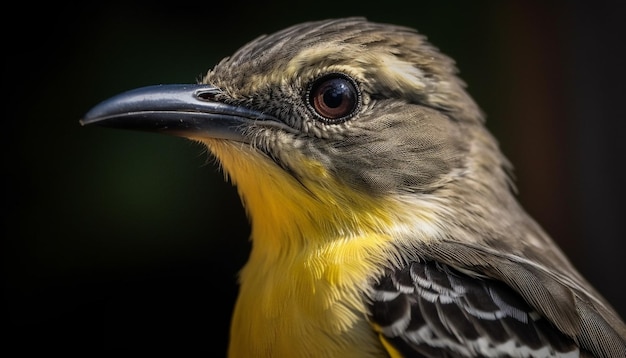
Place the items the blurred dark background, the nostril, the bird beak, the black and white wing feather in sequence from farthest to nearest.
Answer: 1. the blurred dark background
2. the nostril
3. the bird beak
4. the black and white wing feather

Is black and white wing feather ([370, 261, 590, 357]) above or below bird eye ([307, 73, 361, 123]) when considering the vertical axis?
below

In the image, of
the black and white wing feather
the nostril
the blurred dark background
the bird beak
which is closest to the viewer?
the black and white wing feather

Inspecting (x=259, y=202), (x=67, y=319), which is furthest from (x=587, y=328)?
(x=67, y=319)

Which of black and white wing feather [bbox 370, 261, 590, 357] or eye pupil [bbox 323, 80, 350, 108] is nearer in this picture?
black and white wing feather [bbox 370, 261, 590, 357]

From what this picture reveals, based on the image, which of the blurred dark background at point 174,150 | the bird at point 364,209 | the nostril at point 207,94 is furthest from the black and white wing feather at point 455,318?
the blurred dark background at point 174,150

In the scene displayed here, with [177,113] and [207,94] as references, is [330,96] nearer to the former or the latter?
[207,94]

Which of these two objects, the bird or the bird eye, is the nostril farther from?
the bird eye

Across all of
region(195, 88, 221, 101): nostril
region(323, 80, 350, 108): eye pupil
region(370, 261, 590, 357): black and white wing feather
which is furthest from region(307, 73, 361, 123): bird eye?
region(370, 261, 590, 357): black and white wing feather

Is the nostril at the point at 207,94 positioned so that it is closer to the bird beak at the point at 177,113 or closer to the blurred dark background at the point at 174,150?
the bird beak at the point at 177,113
